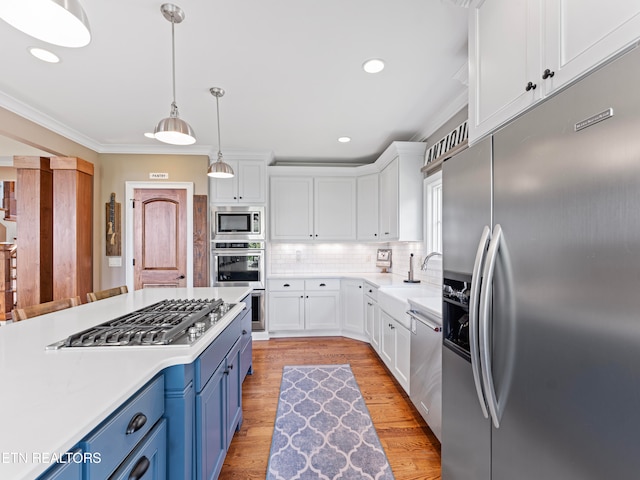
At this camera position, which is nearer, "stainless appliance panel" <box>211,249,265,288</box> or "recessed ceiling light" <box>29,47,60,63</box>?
"recessed ceiling light" <box>29,47,60,63</box>

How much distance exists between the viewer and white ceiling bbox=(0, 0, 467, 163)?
5.73 ft

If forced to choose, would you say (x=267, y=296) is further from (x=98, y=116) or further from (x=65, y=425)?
(x=65, y=425)

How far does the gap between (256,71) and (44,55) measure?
58.1 inches

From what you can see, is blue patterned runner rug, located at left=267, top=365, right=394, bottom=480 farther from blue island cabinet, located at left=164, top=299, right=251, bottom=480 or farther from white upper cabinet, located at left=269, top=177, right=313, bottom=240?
white upper cabinet, located at left=269, top=177, right=313, bottom=240

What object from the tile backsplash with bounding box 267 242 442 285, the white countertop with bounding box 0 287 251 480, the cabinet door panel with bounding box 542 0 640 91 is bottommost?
the white countertop with bounding box 0 287 251 480

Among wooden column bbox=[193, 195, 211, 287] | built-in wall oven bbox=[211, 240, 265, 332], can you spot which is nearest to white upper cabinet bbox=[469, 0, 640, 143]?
built-in wall oven bbox=[211, 240, 265, 332]

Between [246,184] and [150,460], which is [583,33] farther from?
[246,184]

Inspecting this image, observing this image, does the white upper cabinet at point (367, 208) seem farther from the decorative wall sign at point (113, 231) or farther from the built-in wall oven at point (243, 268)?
the decorative wall sign at point (113, 231)

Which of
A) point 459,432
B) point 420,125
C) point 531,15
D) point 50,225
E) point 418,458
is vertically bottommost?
point 418,458

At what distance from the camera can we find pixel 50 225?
3.85m

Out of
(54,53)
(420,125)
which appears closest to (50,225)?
(54,53)

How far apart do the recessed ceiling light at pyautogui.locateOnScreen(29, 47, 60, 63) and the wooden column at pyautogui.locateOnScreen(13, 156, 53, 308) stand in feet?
7.21

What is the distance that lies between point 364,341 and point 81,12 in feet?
13.2

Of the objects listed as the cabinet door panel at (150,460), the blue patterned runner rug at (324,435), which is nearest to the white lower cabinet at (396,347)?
the blue patterned runner rug at (324,435)
